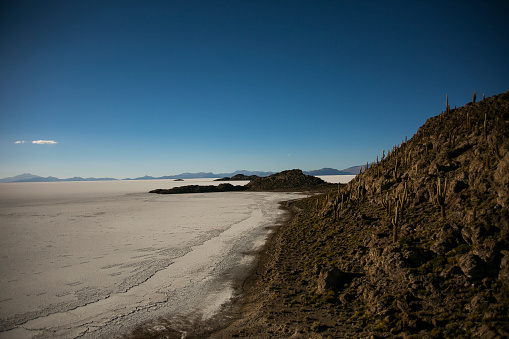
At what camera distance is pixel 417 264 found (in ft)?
30.7

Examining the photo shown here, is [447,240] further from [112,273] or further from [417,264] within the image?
[112,273]

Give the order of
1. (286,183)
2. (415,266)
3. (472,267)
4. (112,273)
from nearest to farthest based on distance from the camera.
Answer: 1. (472,267)
2. (415,266)
3. (112,273)
4. (286,183)

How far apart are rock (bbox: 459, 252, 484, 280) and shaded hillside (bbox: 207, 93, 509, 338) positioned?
28mm

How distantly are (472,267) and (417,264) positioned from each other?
1.83 metres

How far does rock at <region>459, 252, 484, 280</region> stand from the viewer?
→ 7636 mm

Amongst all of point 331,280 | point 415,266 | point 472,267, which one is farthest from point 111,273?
point 472,267

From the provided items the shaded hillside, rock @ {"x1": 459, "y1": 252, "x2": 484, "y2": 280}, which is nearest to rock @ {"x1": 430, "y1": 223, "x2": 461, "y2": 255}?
the shaded hillside

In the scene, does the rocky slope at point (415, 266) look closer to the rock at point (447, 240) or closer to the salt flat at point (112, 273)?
the rock at point (447, 240)

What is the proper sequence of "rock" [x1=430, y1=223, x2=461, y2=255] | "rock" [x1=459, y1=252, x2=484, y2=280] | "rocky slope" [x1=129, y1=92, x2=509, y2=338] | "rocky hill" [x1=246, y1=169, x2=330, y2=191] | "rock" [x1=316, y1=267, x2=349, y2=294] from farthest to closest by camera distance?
"rocky hill" [x1=246, y1=169, x2=330, y2=191]
"rock" [x1=316, y1=267, x2=349, y2=294]
"rock" [x1=430, y1=223, x2=461, y2=255]
"rock" [x1=459, y1=252, x2=484, y2=280]
"rocky slope" [x1=129, y1=92, x2=509, y2=338]

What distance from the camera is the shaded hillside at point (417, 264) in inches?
283

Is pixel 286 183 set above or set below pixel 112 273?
above

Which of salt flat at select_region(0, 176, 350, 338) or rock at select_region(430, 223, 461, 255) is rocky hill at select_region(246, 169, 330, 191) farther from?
rock at select_region(430, 223, 461, 255)

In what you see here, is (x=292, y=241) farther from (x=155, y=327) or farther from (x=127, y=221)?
(x=127, y=221)

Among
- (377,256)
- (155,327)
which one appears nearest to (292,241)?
(377,256)
